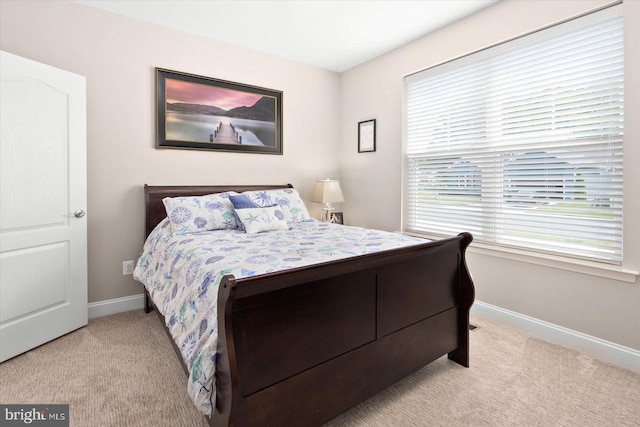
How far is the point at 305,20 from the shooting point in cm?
293

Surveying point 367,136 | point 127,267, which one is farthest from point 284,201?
point 127,267

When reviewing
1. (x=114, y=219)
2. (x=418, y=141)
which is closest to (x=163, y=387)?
(x=114, y=219)

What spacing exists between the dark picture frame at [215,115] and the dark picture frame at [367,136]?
0.95m

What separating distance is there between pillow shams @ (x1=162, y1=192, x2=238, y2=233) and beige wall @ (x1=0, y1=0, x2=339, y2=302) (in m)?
0.40

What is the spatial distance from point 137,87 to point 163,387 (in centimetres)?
245

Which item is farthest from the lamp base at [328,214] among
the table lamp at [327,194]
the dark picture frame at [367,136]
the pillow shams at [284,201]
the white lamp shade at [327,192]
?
the dark picture frame at [367,136]

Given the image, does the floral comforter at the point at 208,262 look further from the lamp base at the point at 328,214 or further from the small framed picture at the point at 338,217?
the small framed picture at the point at 338,217

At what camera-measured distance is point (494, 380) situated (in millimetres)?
1930

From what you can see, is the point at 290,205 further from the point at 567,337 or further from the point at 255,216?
the point at 567,337

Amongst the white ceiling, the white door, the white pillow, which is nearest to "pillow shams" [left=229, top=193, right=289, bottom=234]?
the white pillow

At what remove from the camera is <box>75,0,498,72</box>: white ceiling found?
2.67m

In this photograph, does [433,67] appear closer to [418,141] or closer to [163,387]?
[418,141]

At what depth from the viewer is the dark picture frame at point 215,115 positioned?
10.1 ft

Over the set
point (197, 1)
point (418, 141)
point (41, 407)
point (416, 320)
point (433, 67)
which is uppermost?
point (197, 1)
